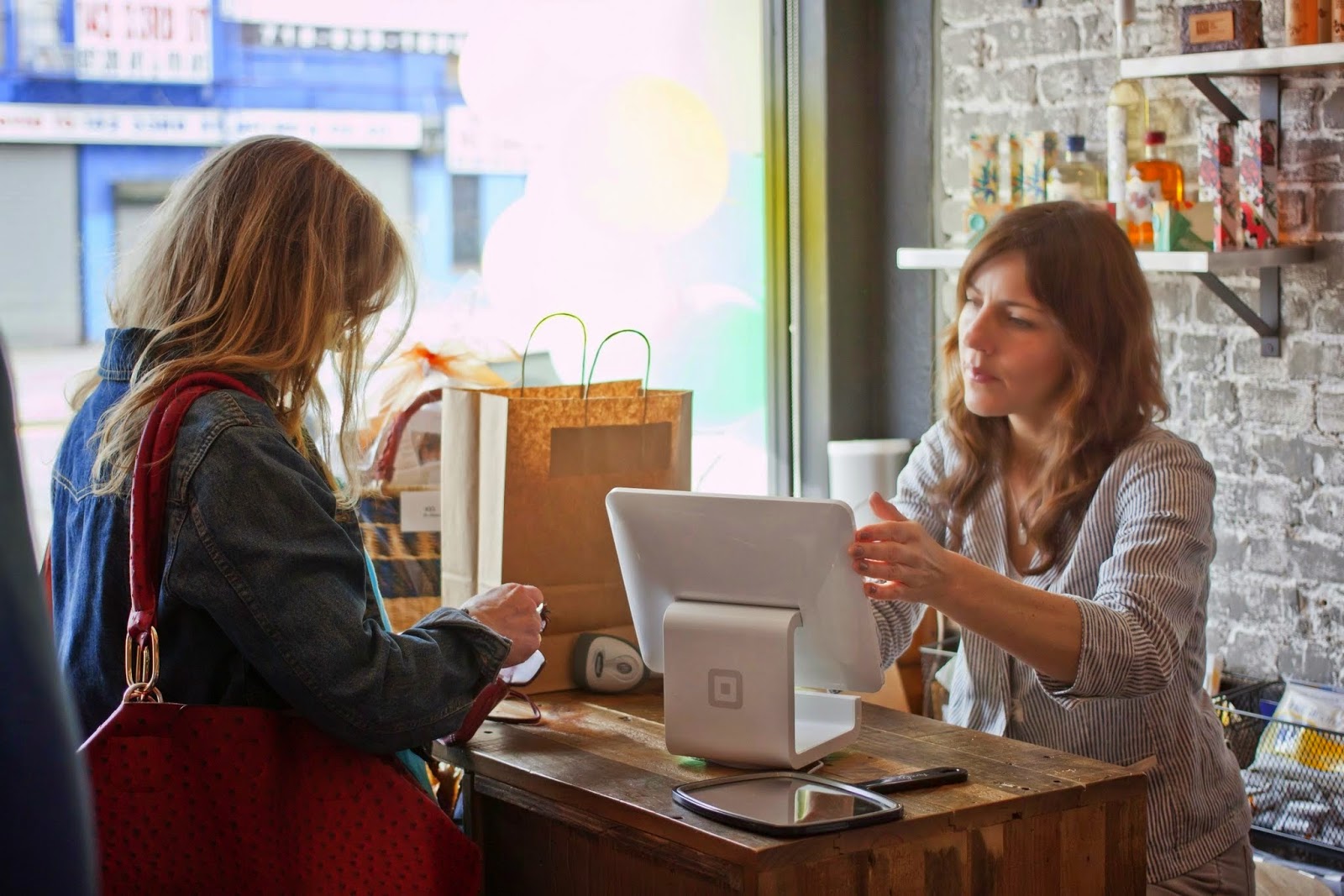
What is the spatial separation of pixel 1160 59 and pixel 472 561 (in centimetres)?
161

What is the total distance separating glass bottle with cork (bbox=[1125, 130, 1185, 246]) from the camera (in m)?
2.87

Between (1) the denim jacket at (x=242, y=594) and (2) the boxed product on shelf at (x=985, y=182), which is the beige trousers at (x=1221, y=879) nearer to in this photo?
(1) the denim jacket at (x=242, y=594)

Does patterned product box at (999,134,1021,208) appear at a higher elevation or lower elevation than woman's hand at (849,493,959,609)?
higher

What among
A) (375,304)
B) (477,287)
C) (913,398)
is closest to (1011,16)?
(913,398)

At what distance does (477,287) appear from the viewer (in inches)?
130

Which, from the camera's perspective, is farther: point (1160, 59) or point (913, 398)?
point (913, 398)

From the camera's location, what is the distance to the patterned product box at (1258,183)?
8.98ft

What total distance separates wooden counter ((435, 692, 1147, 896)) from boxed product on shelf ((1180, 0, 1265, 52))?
151cm

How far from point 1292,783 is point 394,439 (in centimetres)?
168

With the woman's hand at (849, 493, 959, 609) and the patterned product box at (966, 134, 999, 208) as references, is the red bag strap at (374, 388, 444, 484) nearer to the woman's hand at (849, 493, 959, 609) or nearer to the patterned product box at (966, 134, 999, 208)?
the woman's hand at (849, 493, 959, 609)

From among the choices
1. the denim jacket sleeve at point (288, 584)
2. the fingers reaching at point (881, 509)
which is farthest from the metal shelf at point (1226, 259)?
the denim jacket sleeve at point (288, 584)

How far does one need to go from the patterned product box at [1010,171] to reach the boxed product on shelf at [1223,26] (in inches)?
21.6

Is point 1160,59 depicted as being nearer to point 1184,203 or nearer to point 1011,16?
point 1184,203

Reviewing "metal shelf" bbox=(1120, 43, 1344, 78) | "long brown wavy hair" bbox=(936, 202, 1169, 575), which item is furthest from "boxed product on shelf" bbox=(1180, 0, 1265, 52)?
"long brown wavy hair" bbox=(936, 202, 1169, 575)
